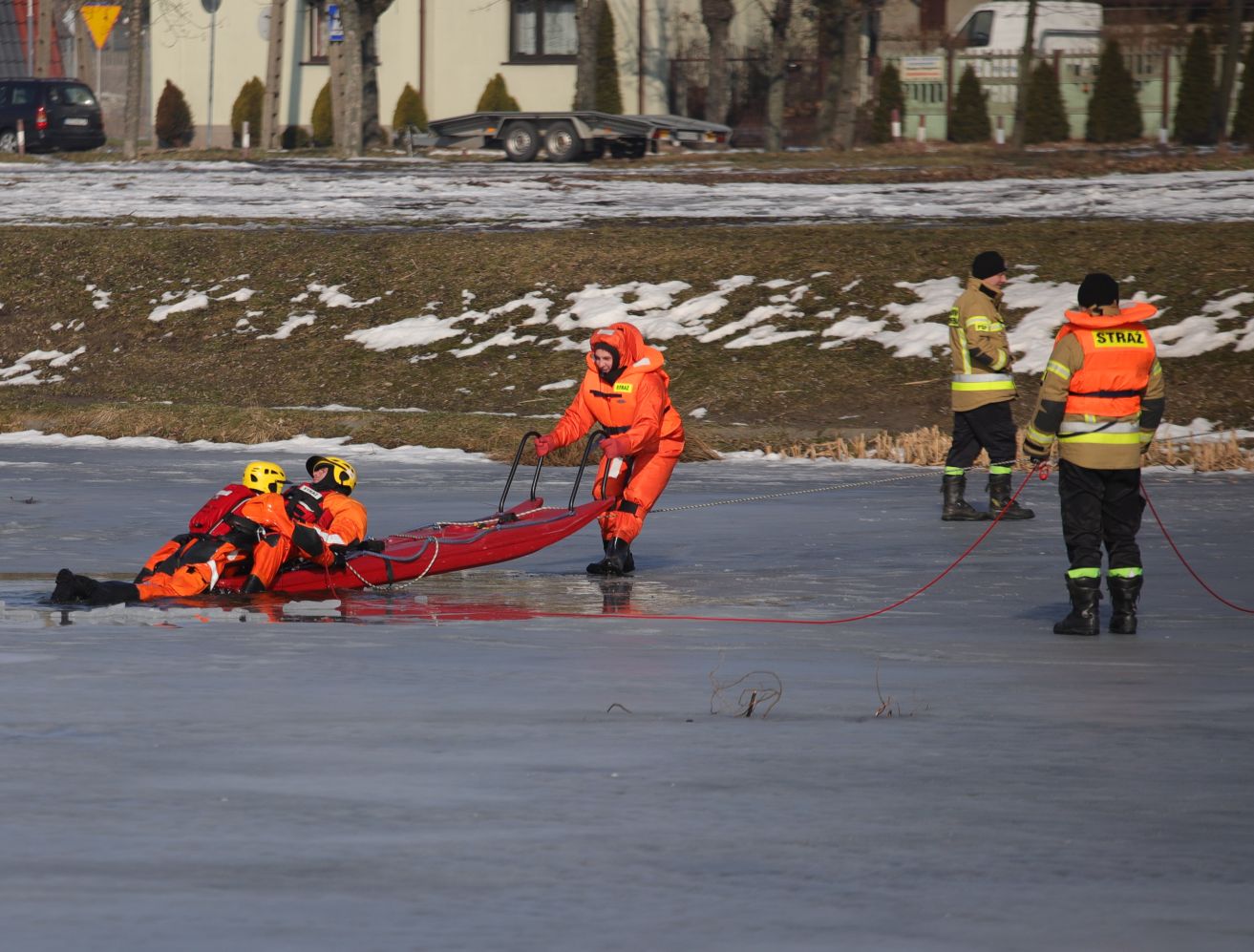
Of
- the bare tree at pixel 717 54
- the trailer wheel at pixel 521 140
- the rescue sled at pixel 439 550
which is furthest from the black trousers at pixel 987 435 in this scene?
the bare tree at pixel 717 54

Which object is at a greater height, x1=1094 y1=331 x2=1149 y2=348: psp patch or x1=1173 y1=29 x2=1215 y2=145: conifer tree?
x1=1173 y1=29 x2=1215 y2=145: conifer tree

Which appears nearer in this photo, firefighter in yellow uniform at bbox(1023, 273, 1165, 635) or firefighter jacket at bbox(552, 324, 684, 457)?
firefighter in yellow uniform at bbox(1023, 273, 1165, 635)

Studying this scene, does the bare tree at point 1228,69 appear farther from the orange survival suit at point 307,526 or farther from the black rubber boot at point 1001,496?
the orange survival suit at point 307,526

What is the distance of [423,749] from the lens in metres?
7.58

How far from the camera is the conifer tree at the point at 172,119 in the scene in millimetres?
59031

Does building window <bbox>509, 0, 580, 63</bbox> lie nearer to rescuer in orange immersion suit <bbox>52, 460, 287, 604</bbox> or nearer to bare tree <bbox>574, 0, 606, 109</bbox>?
bare tree <bbox>574, 0, 606, 109</bbox>

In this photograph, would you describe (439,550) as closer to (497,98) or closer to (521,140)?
(521,140)

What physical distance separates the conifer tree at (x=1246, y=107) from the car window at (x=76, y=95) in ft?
87.8

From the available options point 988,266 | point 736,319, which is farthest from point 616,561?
point 736,319

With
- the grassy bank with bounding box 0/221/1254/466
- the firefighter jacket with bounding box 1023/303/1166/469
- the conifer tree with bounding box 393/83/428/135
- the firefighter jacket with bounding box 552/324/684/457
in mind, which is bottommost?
the grassy bank with bounding box 0/221/1254/466

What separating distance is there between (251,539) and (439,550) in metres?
1.16

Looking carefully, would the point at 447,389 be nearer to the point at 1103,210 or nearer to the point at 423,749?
the point at 1103,210

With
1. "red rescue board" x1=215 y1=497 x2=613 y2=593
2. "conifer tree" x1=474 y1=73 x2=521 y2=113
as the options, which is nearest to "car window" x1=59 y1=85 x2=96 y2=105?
"conifer tree" x1=474 y1=73 x2=521 y2=113

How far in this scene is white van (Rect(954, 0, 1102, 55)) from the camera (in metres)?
50.0
